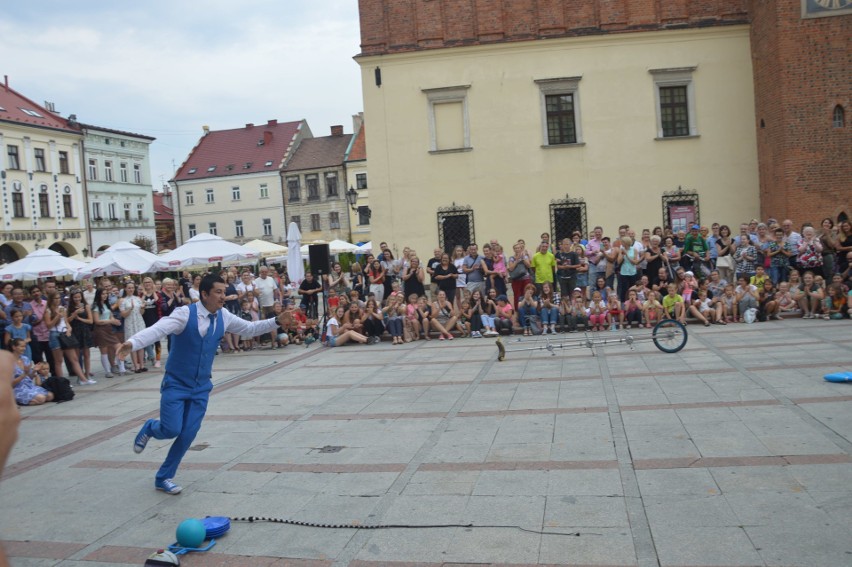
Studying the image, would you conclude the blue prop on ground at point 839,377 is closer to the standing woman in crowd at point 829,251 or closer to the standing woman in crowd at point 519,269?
the standing woman in crowd at point 829,251

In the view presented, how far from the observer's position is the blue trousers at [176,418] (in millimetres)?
7242

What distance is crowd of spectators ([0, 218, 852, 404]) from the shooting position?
52.0 ft

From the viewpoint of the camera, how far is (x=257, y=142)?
234ft

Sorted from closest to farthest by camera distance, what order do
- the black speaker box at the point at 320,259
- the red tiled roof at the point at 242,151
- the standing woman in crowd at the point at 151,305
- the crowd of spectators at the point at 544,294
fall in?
the crowd of spectators at the point at 544,294, the standing woman in crowd at the point at 151,305, the black speaker box at the point at 320,259, the red tiled roof at the point at 242,151

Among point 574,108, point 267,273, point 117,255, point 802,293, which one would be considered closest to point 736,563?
point 802,293

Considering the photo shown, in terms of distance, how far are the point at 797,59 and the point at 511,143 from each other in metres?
8.88

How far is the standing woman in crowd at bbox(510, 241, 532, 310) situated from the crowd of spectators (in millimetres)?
24

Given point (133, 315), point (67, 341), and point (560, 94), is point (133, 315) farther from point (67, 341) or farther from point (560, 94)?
point (560, 94)

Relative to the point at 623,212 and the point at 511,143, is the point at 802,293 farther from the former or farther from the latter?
the point at 511,143

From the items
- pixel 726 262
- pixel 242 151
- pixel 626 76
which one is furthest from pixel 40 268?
pixel 242 151

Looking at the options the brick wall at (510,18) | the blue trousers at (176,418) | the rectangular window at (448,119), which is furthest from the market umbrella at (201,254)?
the blue trousers at (176,418)

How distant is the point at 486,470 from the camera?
722 cm

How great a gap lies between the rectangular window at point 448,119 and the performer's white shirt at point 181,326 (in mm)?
18448

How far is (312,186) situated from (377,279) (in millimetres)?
49513
